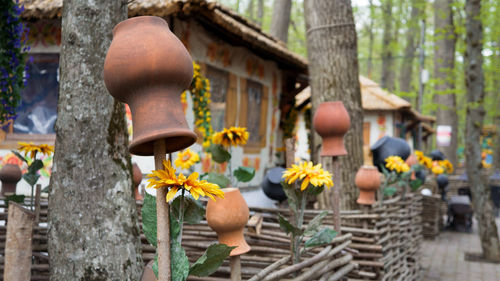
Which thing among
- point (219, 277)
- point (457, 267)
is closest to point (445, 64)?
point (457, 267)

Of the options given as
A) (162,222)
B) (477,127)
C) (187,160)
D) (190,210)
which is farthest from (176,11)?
(477,127)

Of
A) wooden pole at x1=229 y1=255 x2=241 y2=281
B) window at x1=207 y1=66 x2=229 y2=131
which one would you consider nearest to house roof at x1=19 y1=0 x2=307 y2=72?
window at x1=207 y1=66 x2=229 y2=131

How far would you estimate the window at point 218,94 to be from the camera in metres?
6.94

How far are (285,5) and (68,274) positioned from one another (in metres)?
10.2

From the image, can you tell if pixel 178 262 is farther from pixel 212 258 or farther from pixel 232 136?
pixel 232 136

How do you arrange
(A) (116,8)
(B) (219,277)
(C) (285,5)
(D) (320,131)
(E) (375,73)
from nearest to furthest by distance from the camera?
(A) (116,8), (B) (219,277), (D) (320,131), (C) (285,5), (E) (375,73)

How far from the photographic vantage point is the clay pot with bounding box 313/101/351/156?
3428mm

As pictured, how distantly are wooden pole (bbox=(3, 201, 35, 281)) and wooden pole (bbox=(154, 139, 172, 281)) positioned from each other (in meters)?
0.65

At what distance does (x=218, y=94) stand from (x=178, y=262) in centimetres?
560

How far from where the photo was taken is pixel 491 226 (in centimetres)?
827

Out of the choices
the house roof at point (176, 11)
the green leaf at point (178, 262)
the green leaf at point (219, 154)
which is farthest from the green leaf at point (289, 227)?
the house roof at point (176, 11)

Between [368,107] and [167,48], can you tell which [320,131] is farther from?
[368,107]

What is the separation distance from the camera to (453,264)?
802cm

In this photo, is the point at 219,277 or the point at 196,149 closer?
the point at 219,277
